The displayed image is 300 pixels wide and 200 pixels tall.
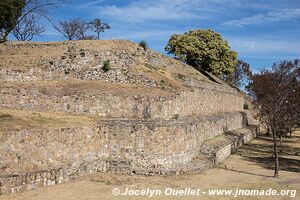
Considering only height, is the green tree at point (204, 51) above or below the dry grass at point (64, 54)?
above

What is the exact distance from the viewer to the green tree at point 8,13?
32562 millimetres

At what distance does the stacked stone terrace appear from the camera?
57.7 feet

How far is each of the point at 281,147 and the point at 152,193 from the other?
75.9ft

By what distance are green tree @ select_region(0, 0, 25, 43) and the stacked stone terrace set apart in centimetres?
343

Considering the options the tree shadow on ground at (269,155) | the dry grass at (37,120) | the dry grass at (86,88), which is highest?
the dry grass at (86,88)

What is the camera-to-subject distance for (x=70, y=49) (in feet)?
98.1

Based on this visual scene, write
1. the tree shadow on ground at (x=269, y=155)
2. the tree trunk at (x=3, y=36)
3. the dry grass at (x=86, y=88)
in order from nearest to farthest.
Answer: the dry grass at (x=86, y=88) → the tree shadow on ground at (x=269, y=155) → the tree trunk at (x=3, y=36)

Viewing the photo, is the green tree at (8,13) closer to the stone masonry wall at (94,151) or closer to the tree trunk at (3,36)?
the tree trunk at (3,36)

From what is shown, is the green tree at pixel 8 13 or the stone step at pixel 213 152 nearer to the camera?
the stone step at pixel 213 152

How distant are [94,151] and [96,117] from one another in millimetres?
3279

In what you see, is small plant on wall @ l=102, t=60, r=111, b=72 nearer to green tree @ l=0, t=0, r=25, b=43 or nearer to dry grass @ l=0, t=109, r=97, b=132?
dry grass @ l=0, t=109, r=97, b=132

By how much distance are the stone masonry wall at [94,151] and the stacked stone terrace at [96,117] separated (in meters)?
0.05

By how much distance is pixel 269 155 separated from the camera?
3045 cm

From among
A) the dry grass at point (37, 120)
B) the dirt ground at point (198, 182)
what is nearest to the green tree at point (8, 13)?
the dry grass at point (37, 120)
